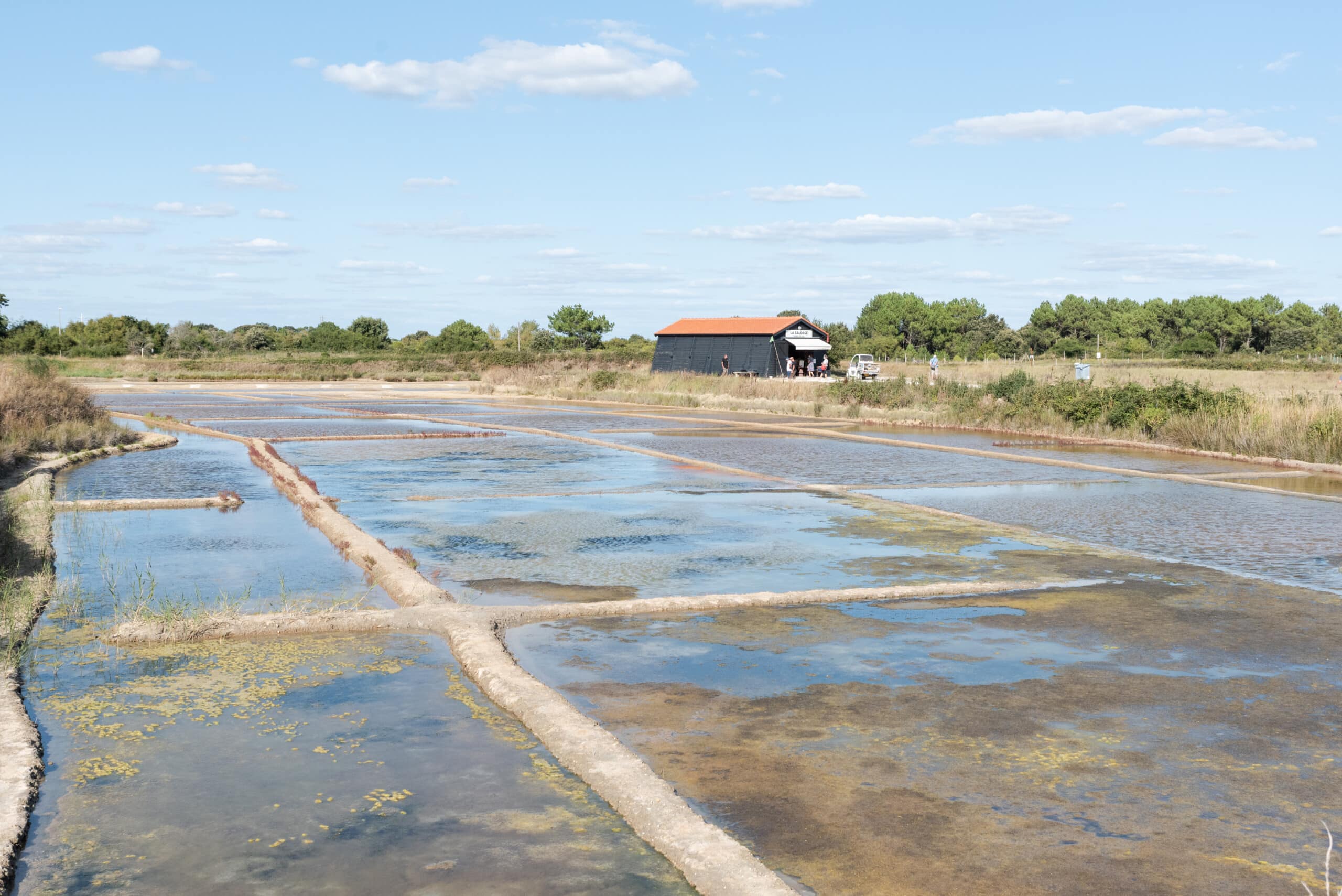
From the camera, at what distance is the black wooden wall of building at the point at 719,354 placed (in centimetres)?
5706

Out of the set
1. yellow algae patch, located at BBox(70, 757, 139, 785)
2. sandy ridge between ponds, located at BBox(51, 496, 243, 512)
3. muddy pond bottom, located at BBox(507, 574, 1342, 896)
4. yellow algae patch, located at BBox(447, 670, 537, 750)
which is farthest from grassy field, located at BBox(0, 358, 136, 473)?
muddy pond bottom, located at BBox(507, 574, 1342, 896)

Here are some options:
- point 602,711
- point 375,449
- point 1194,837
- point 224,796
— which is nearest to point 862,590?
point 602,711

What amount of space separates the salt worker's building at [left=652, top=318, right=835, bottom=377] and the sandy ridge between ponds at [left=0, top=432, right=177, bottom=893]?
44.2 metres

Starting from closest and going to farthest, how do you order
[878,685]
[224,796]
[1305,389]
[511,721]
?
[224,796] < [511,721] < [878,685] < [1305,389]

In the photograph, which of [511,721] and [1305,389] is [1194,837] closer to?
[511,721]

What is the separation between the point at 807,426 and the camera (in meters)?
28.6

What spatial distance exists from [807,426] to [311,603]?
70.1 ft

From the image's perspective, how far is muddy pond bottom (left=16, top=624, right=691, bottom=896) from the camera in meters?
4.00

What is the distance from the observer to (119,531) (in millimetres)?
11359

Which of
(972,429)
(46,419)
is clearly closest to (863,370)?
(972,429)

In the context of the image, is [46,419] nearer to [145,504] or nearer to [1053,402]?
[145,504]

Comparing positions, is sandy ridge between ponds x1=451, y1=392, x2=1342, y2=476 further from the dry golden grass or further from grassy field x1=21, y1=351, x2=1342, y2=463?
the dry golden grass

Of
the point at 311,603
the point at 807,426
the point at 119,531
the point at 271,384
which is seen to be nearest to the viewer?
the point at 311,603

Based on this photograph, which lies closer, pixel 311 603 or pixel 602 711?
pixel 602 711
